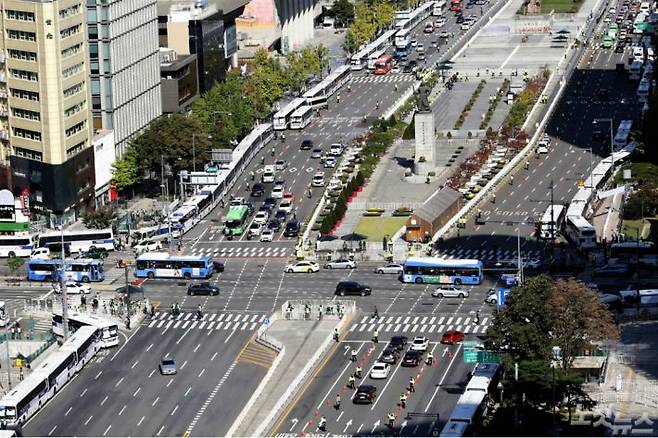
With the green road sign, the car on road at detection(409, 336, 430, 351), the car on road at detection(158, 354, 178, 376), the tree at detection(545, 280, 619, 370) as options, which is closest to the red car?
the car on road at detection(409, 336, 430, 351)

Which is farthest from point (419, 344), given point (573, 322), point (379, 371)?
point (573, 322)

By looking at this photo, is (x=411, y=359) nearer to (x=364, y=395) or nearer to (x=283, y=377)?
(x=364, y=395)

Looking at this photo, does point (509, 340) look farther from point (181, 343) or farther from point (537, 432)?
point (181, 343)

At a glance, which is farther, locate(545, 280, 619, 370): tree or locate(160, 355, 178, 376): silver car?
locate(160, 355, 178, 376): silver car

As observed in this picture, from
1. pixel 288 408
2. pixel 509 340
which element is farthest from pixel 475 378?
pixel 288 408

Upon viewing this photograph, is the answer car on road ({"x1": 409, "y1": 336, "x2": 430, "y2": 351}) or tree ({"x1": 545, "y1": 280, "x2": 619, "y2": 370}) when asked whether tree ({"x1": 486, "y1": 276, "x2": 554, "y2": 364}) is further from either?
car on road ({"x1": 409, "y1": 336, "x2": 430, "y2": 351})

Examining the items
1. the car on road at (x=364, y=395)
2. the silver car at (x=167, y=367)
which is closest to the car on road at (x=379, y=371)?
Answer: the car on road at (x=364, y=395)
